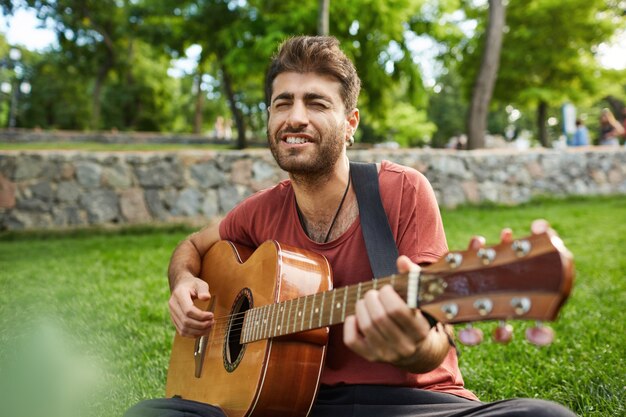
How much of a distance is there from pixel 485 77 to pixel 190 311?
39.5ft

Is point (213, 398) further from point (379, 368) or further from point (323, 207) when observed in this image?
point (323, 207)

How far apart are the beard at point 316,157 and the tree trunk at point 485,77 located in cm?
1139

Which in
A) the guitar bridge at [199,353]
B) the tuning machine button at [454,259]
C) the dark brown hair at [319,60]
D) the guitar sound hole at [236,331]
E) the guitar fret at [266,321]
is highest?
the dark brown hair at [319,60]

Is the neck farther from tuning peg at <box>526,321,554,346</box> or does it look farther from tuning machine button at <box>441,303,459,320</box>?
tuning peg at <box>526,321,554,346</box>

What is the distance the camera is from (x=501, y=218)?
29.4ft

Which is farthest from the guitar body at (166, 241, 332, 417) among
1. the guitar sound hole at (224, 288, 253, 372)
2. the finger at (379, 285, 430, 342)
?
the finger at (379, 285, 430, 342)

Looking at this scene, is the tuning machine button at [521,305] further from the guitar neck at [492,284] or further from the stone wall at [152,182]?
the stone wall at [152,182]

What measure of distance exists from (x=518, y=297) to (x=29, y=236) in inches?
326

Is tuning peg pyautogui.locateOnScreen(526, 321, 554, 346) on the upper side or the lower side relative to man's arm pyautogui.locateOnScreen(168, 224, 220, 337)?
upper

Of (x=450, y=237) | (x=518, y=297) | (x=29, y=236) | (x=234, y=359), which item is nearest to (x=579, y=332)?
(x=234, y=359)

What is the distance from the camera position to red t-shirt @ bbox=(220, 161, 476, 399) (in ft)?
6.06

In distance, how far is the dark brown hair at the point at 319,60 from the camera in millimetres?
2178

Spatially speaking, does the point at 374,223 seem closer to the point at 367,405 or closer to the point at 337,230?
the point at 337,230

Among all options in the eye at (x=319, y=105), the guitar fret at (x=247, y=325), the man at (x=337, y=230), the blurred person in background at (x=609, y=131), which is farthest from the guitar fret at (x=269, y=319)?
the blurred person in background at (x=609, y=131)
